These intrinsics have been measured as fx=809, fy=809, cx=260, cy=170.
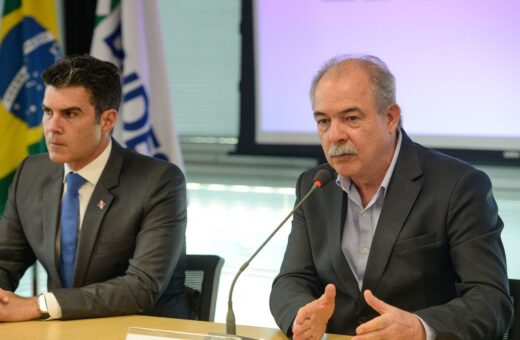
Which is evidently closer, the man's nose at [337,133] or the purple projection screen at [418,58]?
the man's nose at [337,133]

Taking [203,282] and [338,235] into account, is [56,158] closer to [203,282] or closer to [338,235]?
[203,282]

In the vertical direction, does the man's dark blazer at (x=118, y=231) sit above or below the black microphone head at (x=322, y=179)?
below

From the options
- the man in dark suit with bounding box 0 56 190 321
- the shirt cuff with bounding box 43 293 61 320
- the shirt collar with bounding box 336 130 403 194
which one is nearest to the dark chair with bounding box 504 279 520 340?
the shirt collar with bounding box 336 130 403 194

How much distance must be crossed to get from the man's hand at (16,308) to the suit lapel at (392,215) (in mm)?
1034

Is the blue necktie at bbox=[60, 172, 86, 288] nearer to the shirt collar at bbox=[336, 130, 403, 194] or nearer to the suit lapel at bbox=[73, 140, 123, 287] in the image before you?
the suit lapel at bbox=[73, 140, 123, 287]

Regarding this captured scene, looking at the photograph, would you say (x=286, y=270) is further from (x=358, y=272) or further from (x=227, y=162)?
(x=227, y=162)

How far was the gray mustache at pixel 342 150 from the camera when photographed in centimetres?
250

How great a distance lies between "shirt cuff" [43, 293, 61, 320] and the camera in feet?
8.34

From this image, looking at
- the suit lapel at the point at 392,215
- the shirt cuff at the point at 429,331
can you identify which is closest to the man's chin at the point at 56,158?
A: the suit lapel at the point at 392,215

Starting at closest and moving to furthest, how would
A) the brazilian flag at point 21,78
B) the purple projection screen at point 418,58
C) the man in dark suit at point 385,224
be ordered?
the man in dark suit at point 385,224 < the purple projection screen at point 418,58 < the brazilian flag at point 21,78

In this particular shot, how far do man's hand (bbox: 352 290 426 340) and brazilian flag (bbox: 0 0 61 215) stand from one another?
9.14 ft

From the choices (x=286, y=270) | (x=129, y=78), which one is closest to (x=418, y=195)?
(x=286, y=270)

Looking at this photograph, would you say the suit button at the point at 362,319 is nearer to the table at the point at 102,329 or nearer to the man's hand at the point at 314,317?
the table at the point at 102,329

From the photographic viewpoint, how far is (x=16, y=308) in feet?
8.21
